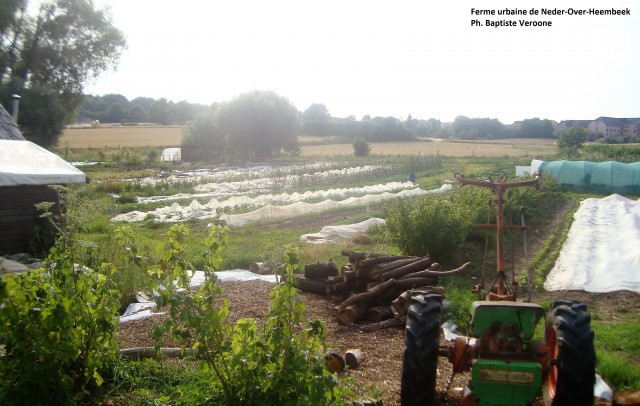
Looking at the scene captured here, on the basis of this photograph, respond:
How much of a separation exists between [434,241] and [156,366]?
6.77 metres

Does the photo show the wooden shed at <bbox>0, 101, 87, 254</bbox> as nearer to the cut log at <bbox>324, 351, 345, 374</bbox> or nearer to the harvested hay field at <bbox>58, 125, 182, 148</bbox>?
the cut log at <bbox>324, 351, 345, 374</bbox>

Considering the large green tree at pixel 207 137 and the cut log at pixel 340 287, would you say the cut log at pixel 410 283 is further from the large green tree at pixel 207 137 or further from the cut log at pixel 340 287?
the large green tree at pixel 207 137

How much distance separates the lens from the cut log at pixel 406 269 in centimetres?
841

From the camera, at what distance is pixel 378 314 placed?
771cm

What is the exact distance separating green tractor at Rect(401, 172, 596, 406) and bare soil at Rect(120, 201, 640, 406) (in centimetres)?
56

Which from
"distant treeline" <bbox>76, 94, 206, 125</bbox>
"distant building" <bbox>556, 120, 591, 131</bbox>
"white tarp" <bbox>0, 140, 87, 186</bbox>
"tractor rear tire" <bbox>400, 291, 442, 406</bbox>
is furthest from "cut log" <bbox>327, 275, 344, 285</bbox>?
"distant treeline" <bbox>76, 94, 206, 125</bbox>

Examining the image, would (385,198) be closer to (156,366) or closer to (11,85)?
(156,366)

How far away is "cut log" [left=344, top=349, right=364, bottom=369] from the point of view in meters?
5.79

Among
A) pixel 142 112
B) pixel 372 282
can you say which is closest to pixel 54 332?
pixel 372 282

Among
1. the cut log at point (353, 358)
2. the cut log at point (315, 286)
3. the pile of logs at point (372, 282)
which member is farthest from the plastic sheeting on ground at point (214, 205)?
the cut log at point (353, 358)

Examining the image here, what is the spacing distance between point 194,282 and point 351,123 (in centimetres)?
7687

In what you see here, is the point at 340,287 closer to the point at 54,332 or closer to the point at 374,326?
the point at 374,326

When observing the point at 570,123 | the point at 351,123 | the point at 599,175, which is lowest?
the point at 599,175

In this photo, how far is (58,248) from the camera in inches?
184
